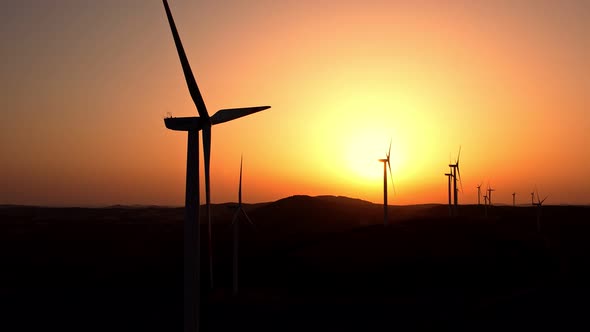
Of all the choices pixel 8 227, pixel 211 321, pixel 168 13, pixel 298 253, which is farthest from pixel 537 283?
pixel 8 227

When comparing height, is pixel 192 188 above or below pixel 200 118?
below

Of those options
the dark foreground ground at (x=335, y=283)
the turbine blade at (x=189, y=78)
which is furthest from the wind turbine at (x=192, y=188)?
the dark foreground ground at (x=335, y=283)

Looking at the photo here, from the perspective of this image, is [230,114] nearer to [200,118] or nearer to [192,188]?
[200,118]

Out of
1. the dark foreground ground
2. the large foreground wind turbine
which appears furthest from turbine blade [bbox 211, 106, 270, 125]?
the dark foreground ground

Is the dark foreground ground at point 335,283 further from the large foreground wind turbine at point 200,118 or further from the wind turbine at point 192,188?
the large foreground wind turbine at point 200,118

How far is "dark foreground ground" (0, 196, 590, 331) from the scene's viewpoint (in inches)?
2066

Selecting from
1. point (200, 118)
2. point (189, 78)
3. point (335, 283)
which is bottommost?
point (335, 283)

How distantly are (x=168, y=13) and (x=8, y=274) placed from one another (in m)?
70.1

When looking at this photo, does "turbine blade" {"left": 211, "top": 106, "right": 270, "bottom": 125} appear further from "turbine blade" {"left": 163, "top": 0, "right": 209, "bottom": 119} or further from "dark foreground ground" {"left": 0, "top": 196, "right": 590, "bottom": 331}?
"dark foreground ground" {"left": 0, "top": 196, "right": 590, "bottom": 331}

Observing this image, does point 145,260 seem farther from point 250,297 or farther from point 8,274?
point 250,297

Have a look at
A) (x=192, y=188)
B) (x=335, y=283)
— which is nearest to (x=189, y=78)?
(x=192, y=188)

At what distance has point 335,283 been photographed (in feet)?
225

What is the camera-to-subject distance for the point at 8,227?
142500 millimetres

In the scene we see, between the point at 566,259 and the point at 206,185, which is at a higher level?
the point at 206,185
